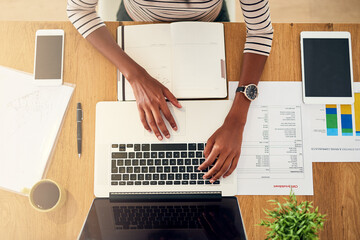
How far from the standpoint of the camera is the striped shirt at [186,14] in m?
0.85

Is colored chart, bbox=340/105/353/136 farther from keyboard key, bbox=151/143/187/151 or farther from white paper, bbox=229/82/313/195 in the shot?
keyboard key, bbox=151/143/187/151

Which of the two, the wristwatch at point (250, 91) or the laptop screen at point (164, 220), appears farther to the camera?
the wristwatch at point (250, 91)

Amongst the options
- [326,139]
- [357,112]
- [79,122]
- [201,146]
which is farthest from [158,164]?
[357,112]

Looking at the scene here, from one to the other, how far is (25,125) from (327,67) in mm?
1075

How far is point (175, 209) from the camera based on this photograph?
809 millimetres

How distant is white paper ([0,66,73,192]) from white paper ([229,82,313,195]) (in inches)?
24.9

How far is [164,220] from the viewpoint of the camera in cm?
78

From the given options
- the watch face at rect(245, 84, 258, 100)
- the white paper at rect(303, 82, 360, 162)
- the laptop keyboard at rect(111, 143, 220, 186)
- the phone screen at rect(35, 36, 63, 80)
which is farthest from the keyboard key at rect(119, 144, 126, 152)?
the white paper at rect(303, 82, 360, 162)

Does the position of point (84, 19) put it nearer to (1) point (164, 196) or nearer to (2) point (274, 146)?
(1) point (164, 196)

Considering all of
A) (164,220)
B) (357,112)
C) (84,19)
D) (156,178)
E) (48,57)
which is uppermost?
(84,19)

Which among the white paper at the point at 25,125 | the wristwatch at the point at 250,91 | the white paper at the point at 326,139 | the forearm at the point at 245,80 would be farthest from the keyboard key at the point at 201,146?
the white paper at the point at 25,125

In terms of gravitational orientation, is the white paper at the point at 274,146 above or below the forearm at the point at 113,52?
below

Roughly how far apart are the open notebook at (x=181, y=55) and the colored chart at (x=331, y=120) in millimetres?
371

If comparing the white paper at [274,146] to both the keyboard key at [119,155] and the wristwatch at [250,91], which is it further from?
the keyboard key at [119,155]
